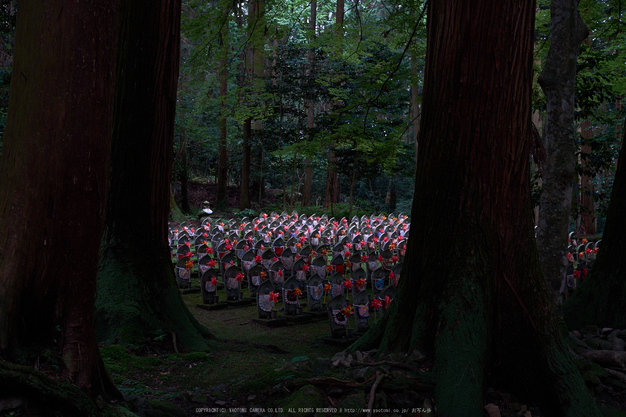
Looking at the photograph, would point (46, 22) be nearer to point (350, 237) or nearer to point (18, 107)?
point (18, 107)

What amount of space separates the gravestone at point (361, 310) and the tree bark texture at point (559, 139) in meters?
2.68

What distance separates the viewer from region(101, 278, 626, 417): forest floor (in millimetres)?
3320

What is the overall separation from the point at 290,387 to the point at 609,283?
13.6 feet

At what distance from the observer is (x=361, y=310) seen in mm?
7430

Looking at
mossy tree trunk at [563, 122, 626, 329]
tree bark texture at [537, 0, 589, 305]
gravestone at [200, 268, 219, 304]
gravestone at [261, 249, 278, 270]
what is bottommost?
gravestone at [200, 268, 219, 304]

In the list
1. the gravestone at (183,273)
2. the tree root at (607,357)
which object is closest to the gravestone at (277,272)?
the gravestone at (183,273)

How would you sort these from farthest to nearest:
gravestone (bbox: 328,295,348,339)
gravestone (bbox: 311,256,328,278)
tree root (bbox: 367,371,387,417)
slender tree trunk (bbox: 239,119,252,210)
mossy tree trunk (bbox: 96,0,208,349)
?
slender tree trunk (bbox: 239,119,252,210)
gravestone (bbox: 311,256,328,278)
gravestone (bbox: 328,295,348,339)
mossy tree trunk (bbox: 96,0,208,349)
tree root (bbox: 367,371,387,417)

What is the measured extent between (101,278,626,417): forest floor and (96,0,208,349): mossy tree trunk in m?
0.57

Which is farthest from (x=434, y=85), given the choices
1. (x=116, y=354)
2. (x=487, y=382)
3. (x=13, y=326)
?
(x=116, y=354)

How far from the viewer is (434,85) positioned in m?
4.08

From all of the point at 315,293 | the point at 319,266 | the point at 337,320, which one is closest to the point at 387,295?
the point at 337,320

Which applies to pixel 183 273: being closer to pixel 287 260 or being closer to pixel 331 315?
pixel 287 260

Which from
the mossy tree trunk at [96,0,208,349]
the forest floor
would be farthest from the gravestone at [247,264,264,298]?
the forest floor

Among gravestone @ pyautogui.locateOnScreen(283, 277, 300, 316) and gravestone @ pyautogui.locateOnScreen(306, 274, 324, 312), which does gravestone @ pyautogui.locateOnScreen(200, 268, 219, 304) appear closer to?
gravestone @ pyautogui.locateOnScreen(283, 277, 300, 316)
